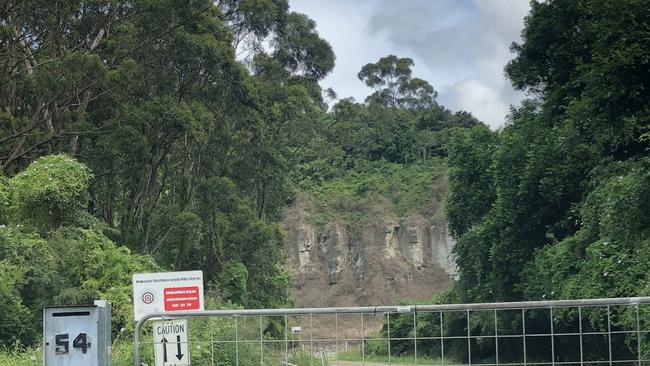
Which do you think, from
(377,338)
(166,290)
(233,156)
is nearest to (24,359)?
(166,290)

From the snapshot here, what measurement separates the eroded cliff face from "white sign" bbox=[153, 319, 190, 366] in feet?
205

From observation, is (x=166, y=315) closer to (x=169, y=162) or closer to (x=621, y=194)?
(x=621, y=194)

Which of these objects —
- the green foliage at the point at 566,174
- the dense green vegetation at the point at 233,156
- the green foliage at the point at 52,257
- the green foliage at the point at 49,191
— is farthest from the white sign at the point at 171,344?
the green foliage at the point at 49,191

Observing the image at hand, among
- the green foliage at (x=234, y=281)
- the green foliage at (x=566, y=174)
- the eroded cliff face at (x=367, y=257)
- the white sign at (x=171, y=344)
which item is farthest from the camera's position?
the eroded cliff face at (x=367, y=257)

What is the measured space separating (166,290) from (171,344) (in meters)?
2.38

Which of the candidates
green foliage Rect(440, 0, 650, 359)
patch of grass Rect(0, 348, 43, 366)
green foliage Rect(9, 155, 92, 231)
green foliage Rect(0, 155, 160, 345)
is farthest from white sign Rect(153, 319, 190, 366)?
green foliage Rect(9, 155, 92, 231)

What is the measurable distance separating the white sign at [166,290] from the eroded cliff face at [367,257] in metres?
60.4

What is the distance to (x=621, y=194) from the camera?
1823 centimetres

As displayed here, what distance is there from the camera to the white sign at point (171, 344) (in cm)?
744

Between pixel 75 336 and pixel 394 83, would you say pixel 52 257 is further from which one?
pixel 394 83

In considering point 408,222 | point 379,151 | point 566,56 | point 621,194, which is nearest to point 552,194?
point 566,56

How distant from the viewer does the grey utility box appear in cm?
Result: 564

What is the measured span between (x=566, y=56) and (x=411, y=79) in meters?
58.0

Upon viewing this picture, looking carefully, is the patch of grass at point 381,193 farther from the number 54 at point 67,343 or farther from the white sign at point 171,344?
the number 54 at point 67,343
